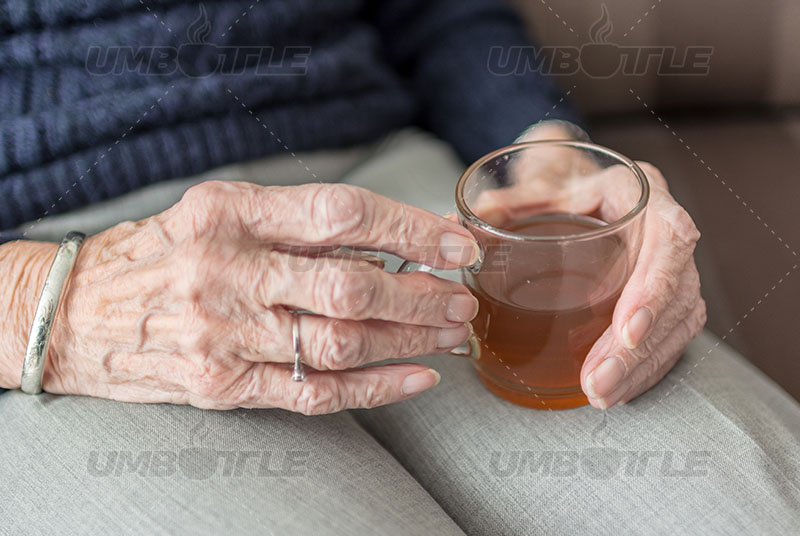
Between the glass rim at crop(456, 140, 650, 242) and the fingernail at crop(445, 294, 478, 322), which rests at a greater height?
the glass rim at crop(456, 140, 650, 242)

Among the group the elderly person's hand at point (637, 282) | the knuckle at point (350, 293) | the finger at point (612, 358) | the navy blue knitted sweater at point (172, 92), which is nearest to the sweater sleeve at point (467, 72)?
the navy blue knitted sweater at point (172, 92)

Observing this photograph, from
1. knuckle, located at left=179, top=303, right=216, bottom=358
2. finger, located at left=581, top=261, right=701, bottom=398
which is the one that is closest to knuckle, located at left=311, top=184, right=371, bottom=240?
knuckle, located at left=179, top=303, right=216, bottom=358

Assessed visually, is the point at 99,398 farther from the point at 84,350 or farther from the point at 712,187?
the point at 712,187

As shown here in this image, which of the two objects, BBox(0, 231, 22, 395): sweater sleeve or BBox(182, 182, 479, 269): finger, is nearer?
BBox(182, 182, 479, 269): finger

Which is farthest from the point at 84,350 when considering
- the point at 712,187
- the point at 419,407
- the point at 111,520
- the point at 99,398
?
the point at 712,187

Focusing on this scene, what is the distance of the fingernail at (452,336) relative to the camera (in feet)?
2.06

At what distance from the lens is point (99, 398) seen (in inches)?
26.8

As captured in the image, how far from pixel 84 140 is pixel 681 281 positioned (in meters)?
0.64

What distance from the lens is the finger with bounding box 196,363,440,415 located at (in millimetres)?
617

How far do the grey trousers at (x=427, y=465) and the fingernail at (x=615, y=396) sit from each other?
0.10ft

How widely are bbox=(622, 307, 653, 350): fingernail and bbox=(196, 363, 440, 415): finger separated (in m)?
0.17

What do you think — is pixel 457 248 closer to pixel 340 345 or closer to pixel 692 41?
pixel 340 345

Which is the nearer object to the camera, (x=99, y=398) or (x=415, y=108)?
(x=99, y=398)

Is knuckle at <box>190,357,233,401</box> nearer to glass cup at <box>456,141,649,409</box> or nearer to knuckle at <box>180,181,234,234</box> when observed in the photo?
knuckle at <box>180,181,234,234</box>
